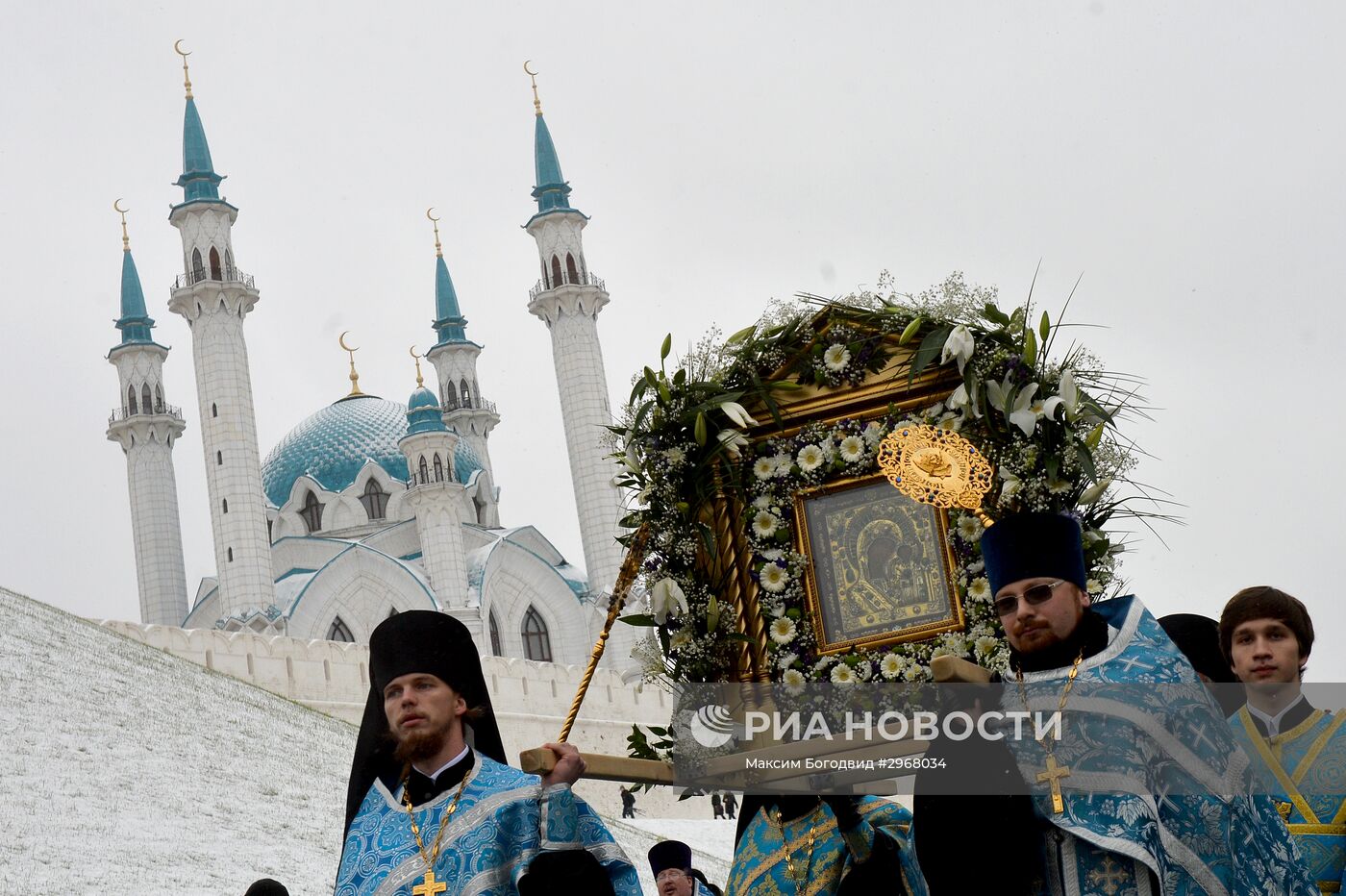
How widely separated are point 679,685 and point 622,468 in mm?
762

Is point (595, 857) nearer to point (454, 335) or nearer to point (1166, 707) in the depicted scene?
point (1166, 707)

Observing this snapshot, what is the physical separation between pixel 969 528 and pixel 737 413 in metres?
0.76

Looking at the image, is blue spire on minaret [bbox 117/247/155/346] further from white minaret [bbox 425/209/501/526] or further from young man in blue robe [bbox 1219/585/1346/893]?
young man in blue robe [bbox 1219/585/1346/893]

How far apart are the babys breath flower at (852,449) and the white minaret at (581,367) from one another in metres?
30.2

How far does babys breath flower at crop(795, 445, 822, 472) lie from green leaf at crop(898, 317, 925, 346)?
0.38 m

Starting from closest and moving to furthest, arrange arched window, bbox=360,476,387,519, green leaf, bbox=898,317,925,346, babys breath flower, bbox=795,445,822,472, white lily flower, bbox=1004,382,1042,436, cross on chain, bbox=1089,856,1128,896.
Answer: cross on chain, bbox=1089,856,1128,896 < white lily flower, bbox=1004,382,1042,436 < green leaf, bbox=898,317,925,346 < babys breath flower, bbox=795,445,822,472 < arched window, bbox=360,476,387,519

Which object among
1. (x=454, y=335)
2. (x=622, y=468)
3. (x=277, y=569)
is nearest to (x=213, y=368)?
(x=277, y=569)

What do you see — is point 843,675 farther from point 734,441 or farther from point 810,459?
point 734,441

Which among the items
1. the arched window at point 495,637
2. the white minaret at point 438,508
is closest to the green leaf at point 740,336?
the white minaret at point 438,508

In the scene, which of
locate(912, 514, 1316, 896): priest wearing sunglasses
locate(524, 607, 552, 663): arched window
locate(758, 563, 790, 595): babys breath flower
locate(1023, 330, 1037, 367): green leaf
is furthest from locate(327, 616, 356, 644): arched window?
locate(912, 514, 1316, 896): priest wearing sunglasses

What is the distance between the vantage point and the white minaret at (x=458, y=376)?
149 feet

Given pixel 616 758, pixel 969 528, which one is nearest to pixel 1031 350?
pixel 969 528

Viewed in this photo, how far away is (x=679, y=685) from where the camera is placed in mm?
5172

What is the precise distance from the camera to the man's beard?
395 centimetres
